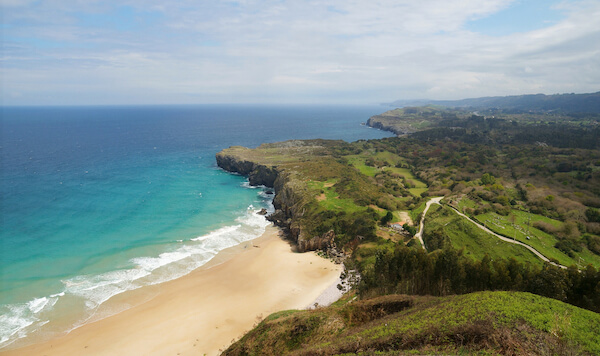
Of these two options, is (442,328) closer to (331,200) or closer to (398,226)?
(398,226)

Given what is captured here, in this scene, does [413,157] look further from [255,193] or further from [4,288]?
[4,288]

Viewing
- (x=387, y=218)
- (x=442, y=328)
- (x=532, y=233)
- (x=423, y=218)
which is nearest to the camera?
(x=442, y=328)

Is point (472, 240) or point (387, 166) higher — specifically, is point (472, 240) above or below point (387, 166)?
below

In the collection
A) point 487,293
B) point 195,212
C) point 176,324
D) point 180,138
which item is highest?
point 180,138

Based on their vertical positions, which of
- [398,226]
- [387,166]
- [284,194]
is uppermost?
[387,166]

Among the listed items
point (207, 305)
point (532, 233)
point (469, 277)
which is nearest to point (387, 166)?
point (532, 233)

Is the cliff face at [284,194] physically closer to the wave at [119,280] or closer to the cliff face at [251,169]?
the cliff face at [251,169]

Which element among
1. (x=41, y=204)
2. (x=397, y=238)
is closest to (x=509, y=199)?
(x=397, y=238)
